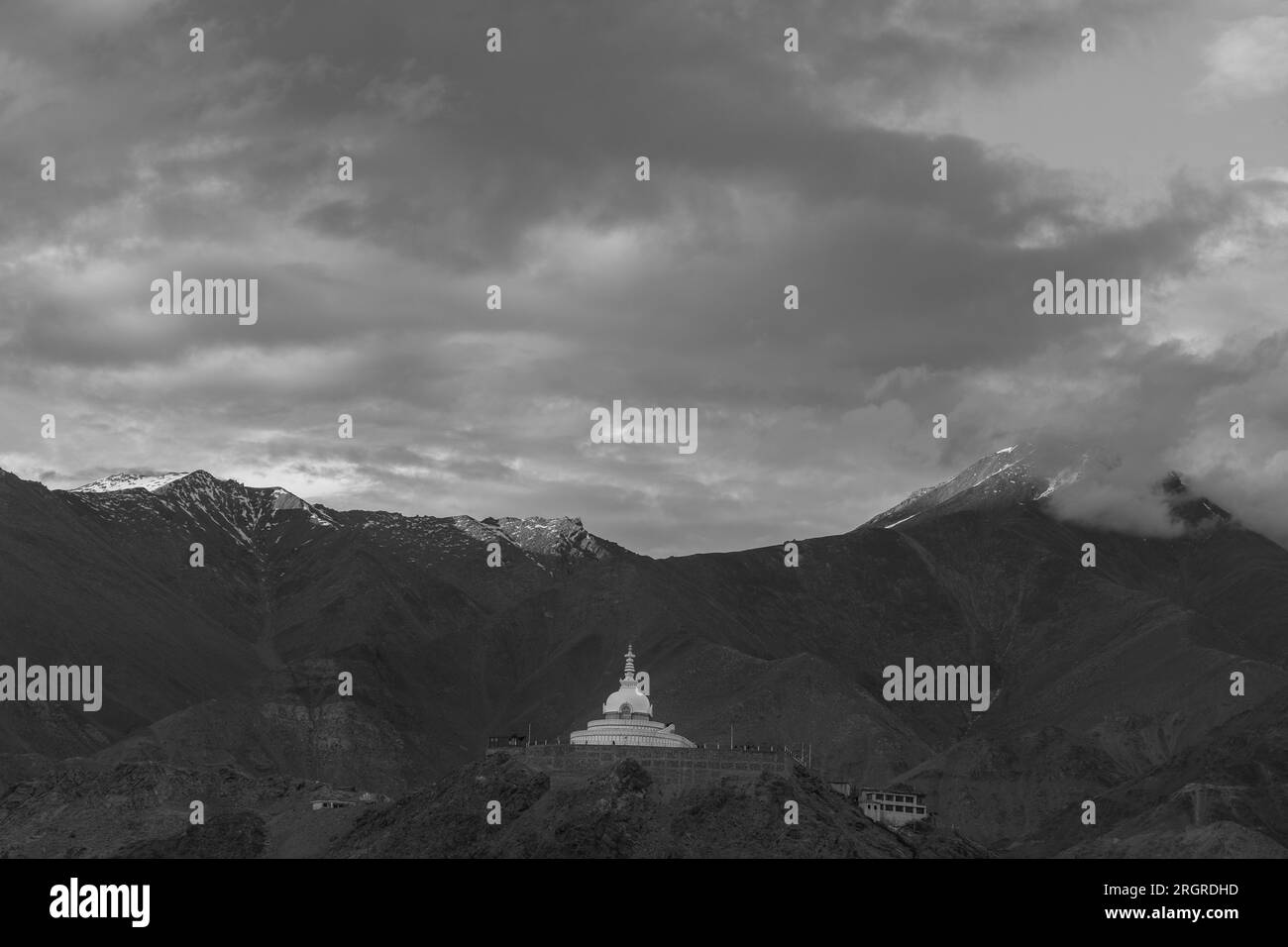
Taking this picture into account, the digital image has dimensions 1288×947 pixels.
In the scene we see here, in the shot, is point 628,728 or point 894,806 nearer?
point 628,728

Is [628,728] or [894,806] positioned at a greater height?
[628,728]

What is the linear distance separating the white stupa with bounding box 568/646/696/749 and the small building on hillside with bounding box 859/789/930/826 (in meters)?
37.8

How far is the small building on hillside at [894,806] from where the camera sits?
181m

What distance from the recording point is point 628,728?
466 feet

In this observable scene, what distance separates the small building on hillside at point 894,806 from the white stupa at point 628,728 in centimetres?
3778

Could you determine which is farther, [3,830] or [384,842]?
[3,830]

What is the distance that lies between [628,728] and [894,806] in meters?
55.5

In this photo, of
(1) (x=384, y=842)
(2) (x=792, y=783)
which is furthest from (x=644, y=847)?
(1) (x=384, y=842)
